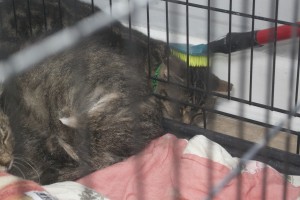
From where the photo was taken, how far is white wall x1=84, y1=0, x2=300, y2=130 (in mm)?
2223

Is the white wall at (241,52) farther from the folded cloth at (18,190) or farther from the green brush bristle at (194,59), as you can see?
the folded cloth at (18,190)

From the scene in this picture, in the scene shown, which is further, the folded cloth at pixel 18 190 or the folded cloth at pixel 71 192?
the folded cloth at pixel 71 192

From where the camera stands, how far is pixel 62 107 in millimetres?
1886

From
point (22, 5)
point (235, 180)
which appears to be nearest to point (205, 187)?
point (235, 180)

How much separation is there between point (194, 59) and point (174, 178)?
57 centimetres

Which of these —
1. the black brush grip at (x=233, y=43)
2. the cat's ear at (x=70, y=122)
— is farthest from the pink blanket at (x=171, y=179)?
the black brush grip at (x=233, y=43)

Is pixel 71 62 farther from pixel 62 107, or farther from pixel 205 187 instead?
pixel 205 187

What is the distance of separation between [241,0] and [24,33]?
777 mm

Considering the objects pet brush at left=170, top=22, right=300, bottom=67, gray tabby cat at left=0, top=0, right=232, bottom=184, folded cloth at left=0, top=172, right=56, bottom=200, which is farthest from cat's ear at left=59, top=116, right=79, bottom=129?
pet brush at left=170, top=22, right=300, bottom=67

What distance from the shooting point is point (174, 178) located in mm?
1800

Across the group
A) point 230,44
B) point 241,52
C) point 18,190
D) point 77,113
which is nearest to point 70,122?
point 77,113

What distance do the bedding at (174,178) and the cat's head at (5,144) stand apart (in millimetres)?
97

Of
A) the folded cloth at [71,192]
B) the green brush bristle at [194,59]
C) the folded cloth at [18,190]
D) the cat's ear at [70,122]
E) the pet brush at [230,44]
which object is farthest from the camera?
the green brush bristle at [194,59]

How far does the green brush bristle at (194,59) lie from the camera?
2.22 metres
